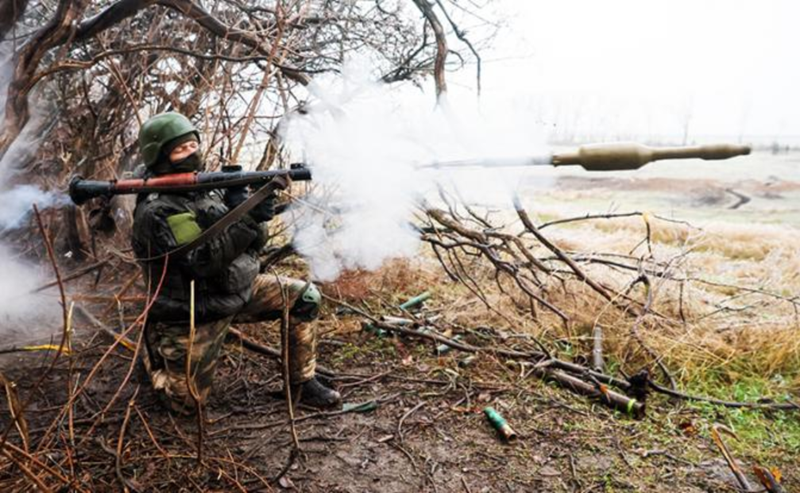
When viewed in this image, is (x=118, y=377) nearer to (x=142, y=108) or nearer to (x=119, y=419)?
(x=119, y=419)

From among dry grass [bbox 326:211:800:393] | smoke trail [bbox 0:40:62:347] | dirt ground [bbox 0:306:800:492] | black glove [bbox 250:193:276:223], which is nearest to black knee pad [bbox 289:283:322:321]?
dirt ground [bbox 0:306:800:492]

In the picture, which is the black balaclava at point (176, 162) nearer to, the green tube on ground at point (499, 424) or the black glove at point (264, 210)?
the black glove at point (264, 210)

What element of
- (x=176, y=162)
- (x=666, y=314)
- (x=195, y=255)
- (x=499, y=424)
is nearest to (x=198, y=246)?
(x=195, y=255)

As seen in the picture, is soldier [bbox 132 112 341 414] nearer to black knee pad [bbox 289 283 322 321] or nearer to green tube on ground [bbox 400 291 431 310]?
black knee pad [bbox 289 283 322 321]

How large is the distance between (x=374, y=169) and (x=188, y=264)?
132cm

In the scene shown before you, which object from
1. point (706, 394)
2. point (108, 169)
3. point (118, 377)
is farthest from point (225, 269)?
point (706, 394)

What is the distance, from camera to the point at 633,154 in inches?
66.7

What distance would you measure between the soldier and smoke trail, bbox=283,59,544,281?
730 millimetres

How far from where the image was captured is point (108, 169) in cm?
499

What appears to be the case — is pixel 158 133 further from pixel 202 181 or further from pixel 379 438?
pixel 379 438

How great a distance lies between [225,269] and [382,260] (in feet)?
8.64

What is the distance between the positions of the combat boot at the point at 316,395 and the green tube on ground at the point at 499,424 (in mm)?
941

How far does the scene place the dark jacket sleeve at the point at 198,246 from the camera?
268cm

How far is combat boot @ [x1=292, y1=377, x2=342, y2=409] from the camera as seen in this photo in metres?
3.18
